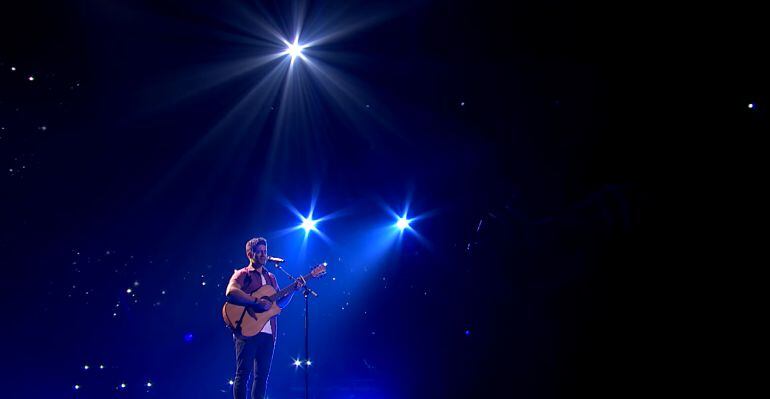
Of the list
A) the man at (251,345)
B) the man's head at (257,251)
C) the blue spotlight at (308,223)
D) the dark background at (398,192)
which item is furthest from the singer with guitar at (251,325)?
the blue spotlight at (308,223)

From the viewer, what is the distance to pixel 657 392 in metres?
2.82

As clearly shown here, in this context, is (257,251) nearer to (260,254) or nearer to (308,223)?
(260,254)

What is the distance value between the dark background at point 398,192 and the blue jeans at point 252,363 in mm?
1841

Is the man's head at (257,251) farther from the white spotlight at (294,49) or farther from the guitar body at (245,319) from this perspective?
the white spotlight at (294,49)

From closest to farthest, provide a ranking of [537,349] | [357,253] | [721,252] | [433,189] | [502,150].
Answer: [721,252] < [537,349] < [502,150] < [433,189] < [357,253]

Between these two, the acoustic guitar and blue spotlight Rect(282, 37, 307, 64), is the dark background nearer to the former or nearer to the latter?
blue spotlight Rect(282, 37, 307, 64)

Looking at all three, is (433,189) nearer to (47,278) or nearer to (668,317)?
(668,317)

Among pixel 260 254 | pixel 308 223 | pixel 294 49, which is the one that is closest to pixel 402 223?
pixel 308 223

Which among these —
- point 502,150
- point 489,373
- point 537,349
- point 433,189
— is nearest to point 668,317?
point 537,349

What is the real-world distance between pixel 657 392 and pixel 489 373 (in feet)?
4.57

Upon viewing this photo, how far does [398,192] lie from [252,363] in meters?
3.37

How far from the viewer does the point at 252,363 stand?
11.9ft

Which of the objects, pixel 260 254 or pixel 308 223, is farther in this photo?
pixel 308 223

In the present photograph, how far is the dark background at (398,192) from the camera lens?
10.0ft
